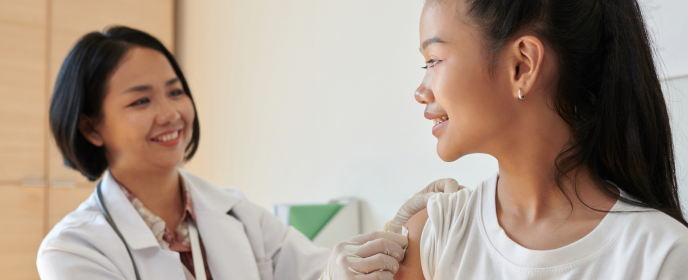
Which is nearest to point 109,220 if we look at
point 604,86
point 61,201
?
point 604,86

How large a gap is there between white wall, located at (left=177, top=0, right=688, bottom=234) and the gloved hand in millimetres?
430

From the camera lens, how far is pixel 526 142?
78 centimetres

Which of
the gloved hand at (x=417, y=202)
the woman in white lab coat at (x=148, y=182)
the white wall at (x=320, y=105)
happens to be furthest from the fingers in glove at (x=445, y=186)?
the woman in white lab coat at (x=148, y=182)

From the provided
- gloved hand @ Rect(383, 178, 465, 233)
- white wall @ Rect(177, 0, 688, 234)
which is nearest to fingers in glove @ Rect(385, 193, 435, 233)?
gloved hand @ Rect(383, 178, 465, 233)

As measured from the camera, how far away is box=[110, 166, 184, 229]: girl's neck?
152 cm

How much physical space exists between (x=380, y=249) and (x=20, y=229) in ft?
8.18

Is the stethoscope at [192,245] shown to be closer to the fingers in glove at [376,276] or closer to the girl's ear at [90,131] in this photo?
the girl's ear at [90,131]

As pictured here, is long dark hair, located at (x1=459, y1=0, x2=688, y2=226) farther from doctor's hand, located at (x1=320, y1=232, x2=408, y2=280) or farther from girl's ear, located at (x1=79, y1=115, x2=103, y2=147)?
girl's ear, located at (x1=79, y1=115, x2=103, y2=147)

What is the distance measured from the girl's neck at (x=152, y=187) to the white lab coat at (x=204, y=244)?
5 centimetres

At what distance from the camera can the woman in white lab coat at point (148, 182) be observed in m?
1.38

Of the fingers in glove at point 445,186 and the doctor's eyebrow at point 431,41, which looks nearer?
the doctor's eyebrow at point 431,41

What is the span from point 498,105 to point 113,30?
4.24 feet

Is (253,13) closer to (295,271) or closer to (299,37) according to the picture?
(299,37)

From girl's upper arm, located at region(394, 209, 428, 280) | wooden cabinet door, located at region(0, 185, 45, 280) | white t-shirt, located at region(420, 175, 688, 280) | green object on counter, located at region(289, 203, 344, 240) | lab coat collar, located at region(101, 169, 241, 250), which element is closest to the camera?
white t-shirt, located at region(420, 175, 688, 280)
